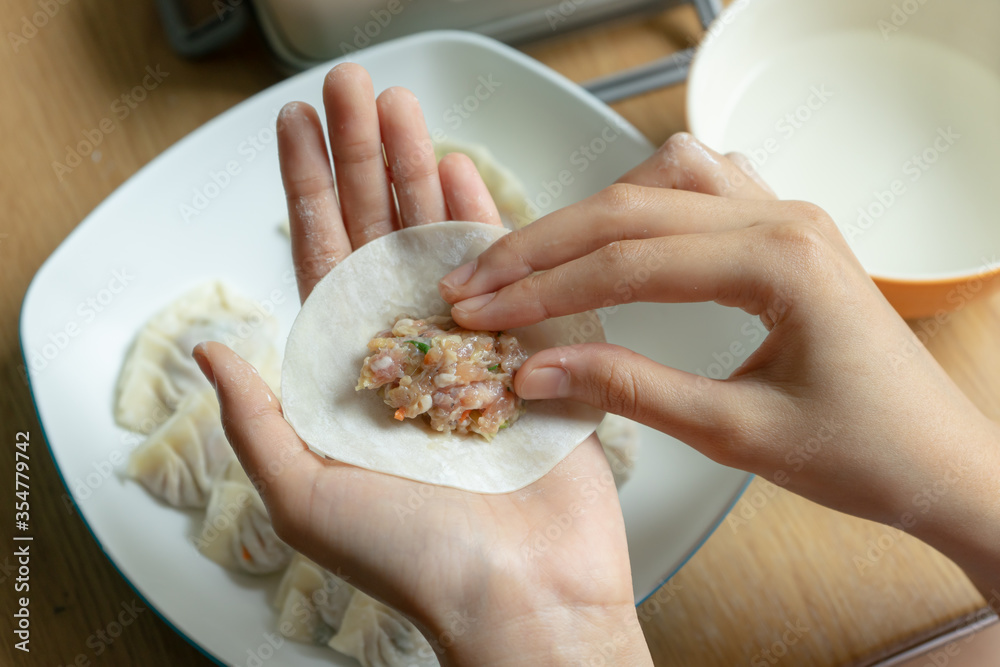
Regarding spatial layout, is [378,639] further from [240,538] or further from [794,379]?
[794,379]

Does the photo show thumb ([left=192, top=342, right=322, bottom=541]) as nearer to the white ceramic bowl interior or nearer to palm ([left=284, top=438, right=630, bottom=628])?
palm ([left=284, top=438, right=630, bottom=628])

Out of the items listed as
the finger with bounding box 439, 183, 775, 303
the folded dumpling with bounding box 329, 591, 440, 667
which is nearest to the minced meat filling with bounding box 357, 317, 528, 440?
the finger with bounding box 439, 183, 775, 303

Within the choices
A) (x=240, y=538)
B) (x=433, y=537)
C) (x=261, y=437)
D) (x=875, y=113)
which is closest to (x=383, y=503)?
(x=433, y=537)

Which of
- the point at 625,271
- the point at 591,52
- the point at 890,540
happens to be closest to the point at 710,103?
the point at 591,52

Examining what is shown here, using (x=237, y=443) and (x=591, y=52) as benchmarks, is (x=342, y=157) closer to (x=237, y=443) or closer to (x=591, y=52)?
(x=237, y=443)

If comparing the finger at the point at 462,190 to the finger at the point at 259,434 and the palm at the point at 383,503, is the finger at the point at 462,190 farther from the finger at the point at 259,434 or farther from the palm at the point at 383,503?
the finger at the point at 259,434

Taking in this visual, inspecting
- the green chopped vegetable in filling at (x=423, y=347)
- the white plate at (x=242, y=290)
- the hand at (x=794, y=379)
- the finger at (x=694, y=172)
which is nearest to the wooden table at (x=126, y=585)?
the white plate at (x=242, y=290)
